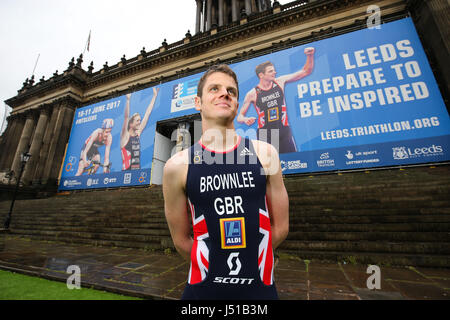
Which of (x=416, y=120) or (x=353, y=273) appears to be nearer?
(x=353, y=273)

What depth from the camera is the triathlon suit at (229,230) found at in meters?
0.84

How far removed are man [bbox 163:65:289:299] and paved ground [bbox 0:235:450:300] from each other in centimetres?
177

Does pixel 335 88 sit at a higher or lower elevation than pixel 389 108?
higher

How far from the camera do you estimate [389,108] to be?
8008 millimetres

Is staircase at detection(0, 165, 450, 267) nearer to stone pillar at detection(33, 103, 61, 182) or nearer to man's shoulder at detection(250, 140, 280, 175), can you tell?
man's shoulder at detection(250, 140, 280, 175)

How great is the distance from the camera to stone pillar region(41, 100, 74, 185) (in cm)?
1587

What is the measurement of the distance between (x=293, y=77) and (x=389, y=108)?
447 centimetres

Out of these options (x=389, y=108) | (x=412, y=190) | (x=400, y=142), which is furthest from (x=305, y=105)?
(x=412, y=190)

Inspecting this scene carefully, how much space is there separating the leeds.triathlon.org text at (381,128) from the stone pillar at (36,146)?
23.2 meters

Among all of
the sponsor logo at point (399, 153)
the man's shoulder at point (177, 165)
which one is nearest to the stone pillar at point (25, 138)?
the man's shoulder at point (177, 165)

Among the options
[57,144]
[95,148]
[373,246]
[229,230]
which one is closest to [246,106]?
[373,246]

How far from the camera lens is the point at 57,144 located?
16.5 meters

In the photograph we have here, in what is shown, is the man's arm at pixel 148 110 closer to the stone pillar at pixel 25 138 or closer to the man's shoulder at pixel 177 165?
the man's shoulder at pixel 177 165
